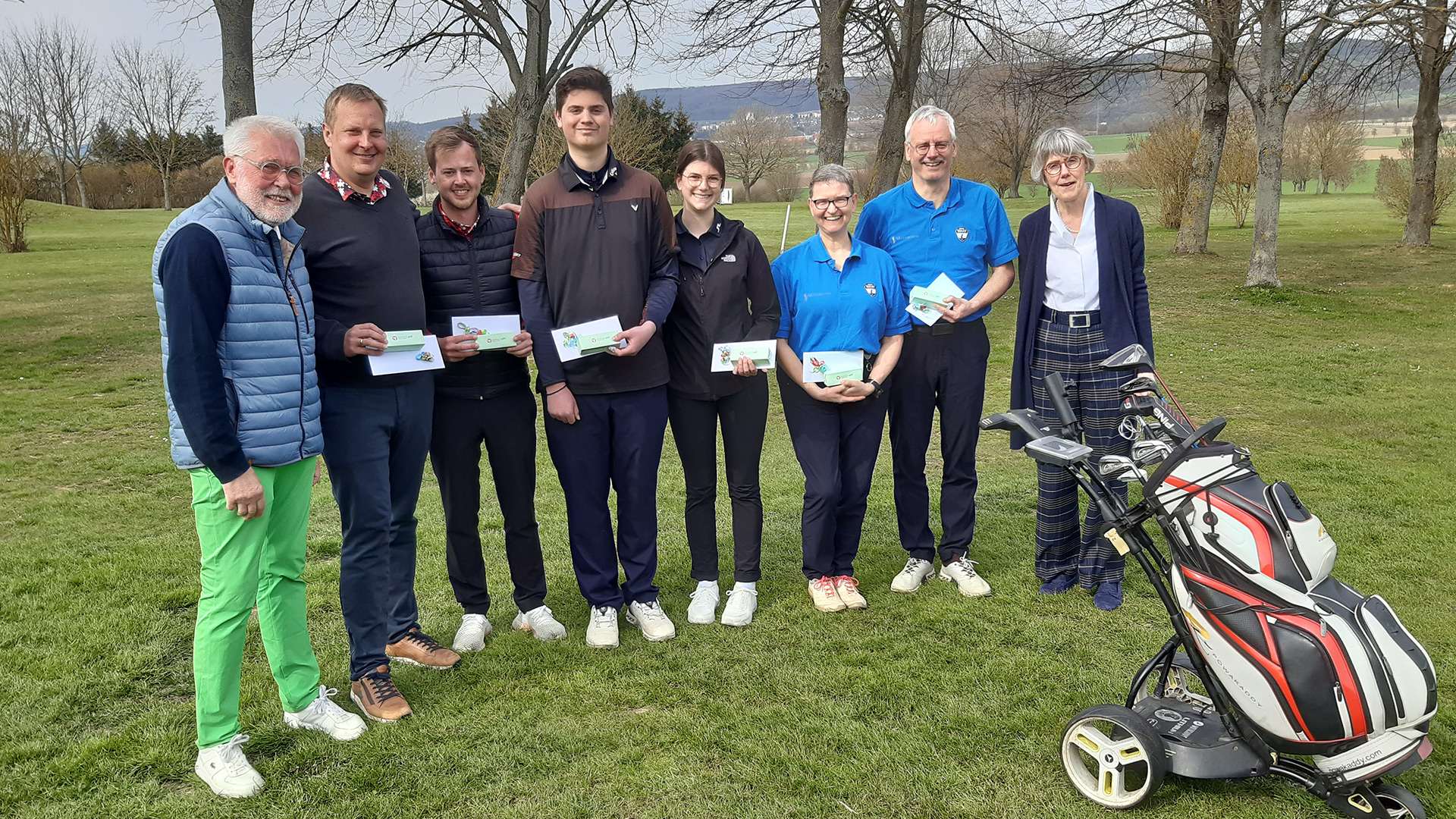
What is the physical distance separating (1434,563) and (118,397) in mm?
11328

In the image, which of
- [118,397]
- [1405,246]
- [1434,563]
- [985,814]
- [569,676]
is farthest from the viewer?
[1405,246]

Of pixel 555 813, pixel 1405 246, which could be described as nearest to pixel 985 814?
pixel 555 813

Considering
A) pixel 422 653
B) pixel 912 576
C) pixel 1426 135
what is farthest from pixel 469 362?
pixel 1426 135

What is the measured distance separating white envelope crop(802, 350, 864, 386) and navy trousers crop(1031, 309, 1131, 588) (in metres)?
0.89

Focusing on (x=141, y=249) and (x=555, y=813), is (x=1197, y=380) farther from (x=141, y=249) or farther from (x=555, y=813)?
(x=141, y=249)

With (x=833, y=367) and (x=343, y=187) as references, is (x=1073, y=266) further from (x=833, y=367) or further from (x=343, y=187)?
(x=343, y=187)

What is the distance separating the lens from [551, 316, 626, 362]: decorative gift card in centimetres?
391

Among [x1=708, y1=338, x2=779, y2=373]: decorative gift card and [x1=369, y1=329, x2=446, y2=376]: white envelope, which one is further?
[x1=708, y1=338, x2=779, y2=373]: decorative gift card

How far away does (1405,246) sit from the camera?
22.0 metres

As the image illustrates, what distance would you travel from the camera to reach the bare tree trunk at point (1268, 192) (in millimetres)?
15180

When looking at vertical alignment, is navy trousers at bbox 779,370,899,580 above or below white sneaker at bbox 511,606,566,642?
above

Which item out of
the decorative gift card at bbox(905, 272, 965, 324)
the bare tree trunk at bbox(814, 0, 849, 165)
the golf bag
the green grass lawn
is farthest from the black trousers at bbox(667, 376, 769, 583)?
the bare tree trunk at bbox(814, 0, 849, 165)

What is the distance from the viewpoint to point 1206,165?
68.7ft

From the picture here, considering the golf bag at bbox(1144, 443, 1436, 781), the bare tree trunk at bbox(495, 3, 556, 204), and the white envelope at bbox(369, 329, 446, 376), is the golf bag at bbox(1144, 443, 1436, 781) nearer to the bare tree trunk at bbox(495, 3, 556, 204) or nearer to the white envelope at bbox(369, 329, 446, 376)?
the white envelope at bbox(369, 329, 446, 376)
